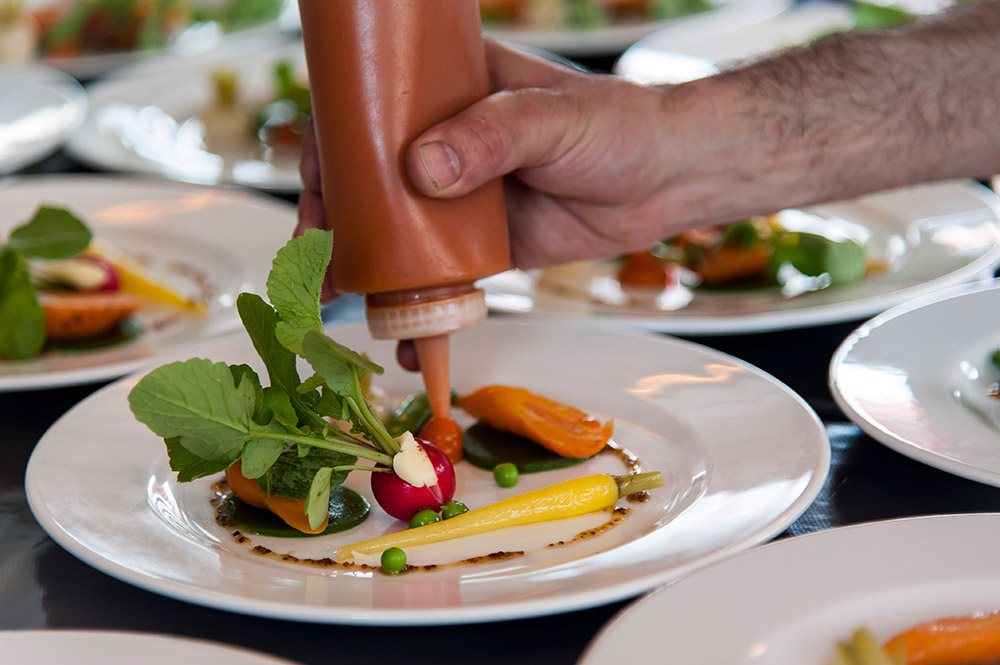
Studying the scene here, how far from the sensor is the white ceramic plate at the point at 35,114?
2585mm

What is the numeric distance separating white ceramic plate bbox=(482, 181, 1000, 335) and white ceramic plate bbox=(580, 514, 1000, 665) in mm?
622

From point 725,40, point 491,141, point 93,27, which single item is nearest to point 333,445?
point 491,141

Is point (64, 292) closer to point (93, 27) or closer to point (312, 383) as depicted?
point (312, 383)

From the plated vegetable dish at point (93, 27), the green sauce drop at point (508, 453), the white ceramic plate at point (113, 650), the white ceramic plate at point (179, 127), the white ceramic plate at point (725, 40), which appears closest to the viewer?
the white ceramic plate at point (113, 650)

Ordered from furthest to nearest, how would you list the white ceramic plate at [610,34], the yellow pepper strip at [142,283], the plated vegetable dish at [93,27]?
the plated vegetable dish at [93,27], the white ceramic plate at [610,34], the yellow pepper strip at [142,283]

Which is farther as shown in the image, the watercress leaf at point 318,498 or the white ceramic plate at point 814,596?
the watercress leaf at point 318,498

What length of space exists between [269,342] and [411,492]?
22 cm

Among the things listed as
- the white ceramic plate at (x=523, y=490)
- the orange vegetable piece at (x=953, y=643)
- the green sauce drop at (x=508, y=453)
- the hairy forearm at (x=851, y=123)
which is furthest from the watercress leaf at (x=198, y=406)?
the hairy forearm at (x=851, y=123)

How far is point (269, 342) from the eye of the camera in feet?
3.75

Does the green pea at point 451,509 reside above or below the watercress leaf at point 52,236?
below

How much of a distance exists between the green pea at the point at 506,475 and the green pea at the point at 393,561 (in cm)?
22

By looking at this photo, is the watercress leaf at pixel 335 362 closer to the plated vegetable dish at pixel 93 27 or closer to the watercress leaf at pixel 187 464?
the watercress leaf at pixel 187 464

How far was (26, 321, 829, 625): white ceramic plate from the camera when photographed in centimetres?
93

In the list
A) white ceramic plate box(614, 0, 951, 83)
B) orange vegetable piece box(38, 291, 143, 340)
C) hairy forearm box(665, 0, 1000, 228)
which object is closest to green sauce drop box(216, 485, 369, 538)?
orange vegetable piece box(38, 291, 143, 340)
